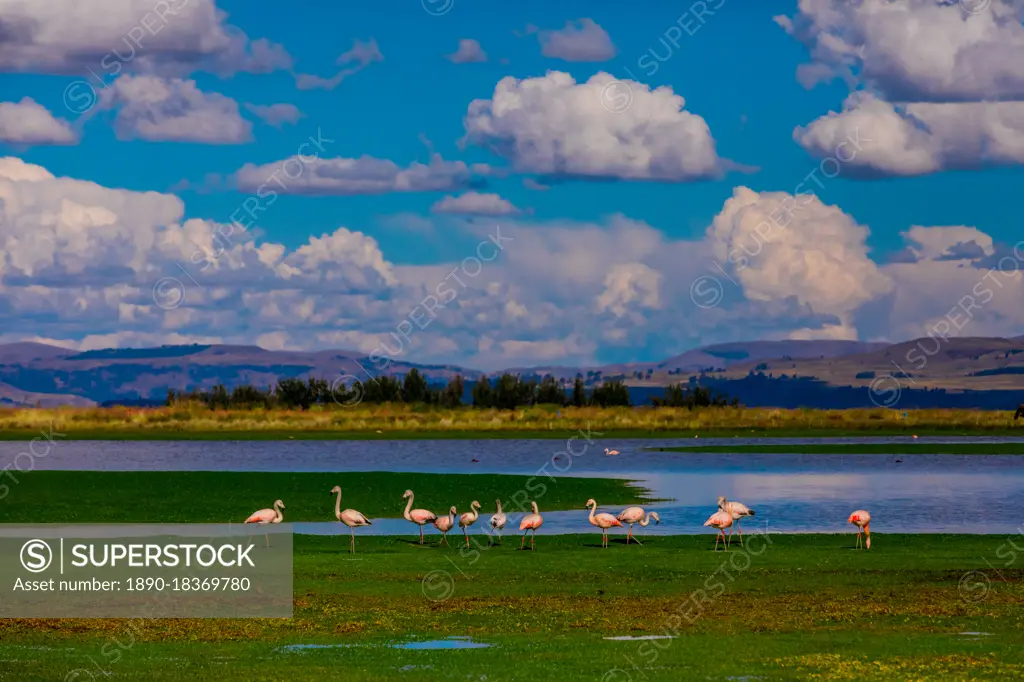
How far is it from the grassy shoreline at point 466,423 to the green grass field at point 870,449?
42.5 feet

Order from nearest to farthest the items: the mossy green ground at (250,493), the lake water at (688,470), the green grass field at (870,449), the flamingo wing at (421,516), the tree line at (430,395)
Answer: the flamingo wing at (421,516) → the lake water at (688,470) → the mossy green ground at (250,493) → the green grass field at (870,449) → the tree line at (430,395)

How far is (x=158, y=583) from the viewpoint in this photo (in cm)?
2347

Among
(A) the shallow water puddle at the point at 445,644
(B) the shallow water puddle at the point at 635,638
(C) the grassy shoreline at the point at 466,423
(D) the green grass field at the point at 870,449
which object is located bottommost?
(A) the shallow water puddle at the point at 445,644

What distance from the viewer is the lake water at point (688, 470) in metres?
36.6

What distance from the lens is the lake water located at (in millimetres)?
36594

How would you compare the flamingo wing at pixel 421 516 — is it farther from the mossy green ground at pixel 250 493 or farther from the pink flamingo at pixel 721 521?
the mossy green ground at pixel 250 493

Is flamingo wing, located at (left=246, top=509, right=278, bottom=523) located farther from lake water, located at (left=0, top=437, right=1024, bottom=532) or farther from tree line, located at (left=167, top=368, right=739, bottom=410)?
tree line, located at (left=167, top=368, right=739, bottom=410)

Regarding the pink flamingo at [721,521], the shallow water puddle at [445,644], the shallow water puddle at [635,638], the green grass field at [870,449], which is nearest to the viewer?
the shallow water puddle at [445,644]

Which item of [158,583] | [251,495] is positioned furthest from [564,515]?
[158,583]

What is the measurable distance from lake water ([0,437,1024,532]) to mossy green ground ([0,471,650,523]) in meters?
1.30

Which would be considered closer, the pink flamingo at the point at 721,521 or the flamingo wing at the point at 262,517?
the pink flamingo at the point at 721,521

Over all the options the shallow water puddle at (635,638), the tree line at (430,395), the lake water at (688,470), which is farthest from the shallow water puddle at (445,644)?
the tree line at (430,395)

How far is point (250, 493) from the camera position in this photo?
4459 cm

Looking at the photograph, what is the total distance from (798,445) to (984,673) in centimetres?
6356
